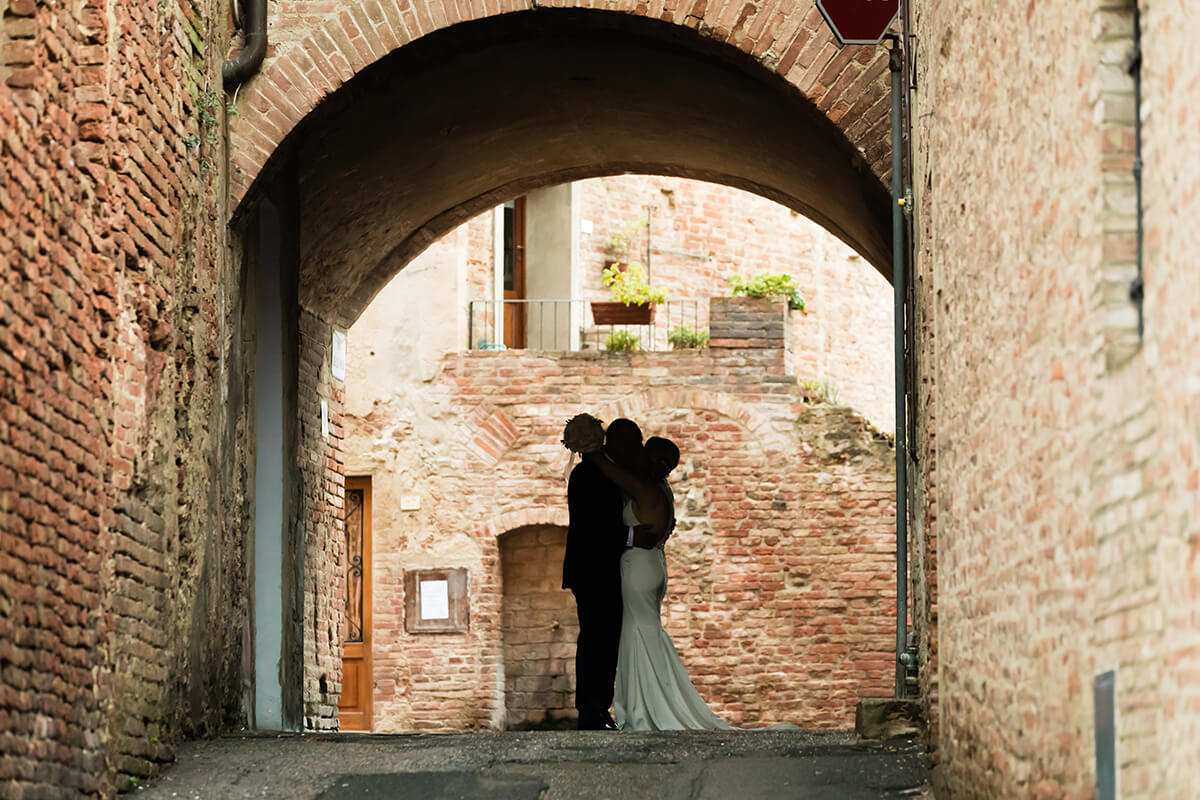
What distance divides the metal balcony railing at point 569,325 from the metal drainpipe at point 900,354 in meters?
12.5

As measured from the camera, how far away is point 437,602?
18969 mm

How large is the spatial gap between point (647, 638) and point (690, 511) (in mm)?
8386

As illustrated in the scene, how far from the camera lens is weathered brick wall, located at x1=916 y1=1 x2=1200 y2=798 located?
3.87 m

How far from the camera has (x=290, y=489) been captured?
35.4 ft

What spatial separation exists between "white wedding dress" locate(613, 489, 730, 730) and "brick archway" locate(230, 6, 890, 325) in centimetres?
236

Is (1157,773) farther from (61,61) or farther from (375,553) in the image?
(375,553)

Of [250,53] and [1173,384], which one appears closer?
[1173,384]

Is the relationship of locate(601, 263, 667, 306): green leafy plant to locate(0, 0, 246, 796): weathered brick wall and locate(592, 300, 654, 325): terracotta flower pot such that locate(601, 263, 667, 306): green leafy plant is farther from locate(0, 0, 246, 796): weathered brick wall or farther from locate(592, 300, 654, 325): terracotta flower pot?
locate(0, 0, 246, 796): weathered brick wall

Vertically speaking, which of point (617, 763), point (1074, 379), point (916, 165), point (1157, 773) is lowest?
point (617, 763)

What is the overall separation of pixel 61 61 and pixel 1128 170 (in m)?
4.04

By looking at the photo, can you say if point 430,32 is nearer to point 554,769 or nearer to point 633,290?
point 554,769

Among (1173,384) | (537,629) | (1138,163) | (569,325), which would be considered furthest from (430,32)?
(569,325)

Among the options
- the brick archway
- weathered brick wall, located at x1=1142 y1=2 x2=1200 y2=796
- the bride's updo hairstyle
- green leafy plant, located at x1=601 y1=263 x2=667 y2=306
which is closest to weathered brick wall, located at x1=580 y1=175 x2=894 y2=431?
green leafy plant, located at x1=601 y1=263 x2=667 y2=306

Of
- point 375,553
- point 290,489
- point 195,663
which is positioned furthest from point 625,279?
point 195,663
